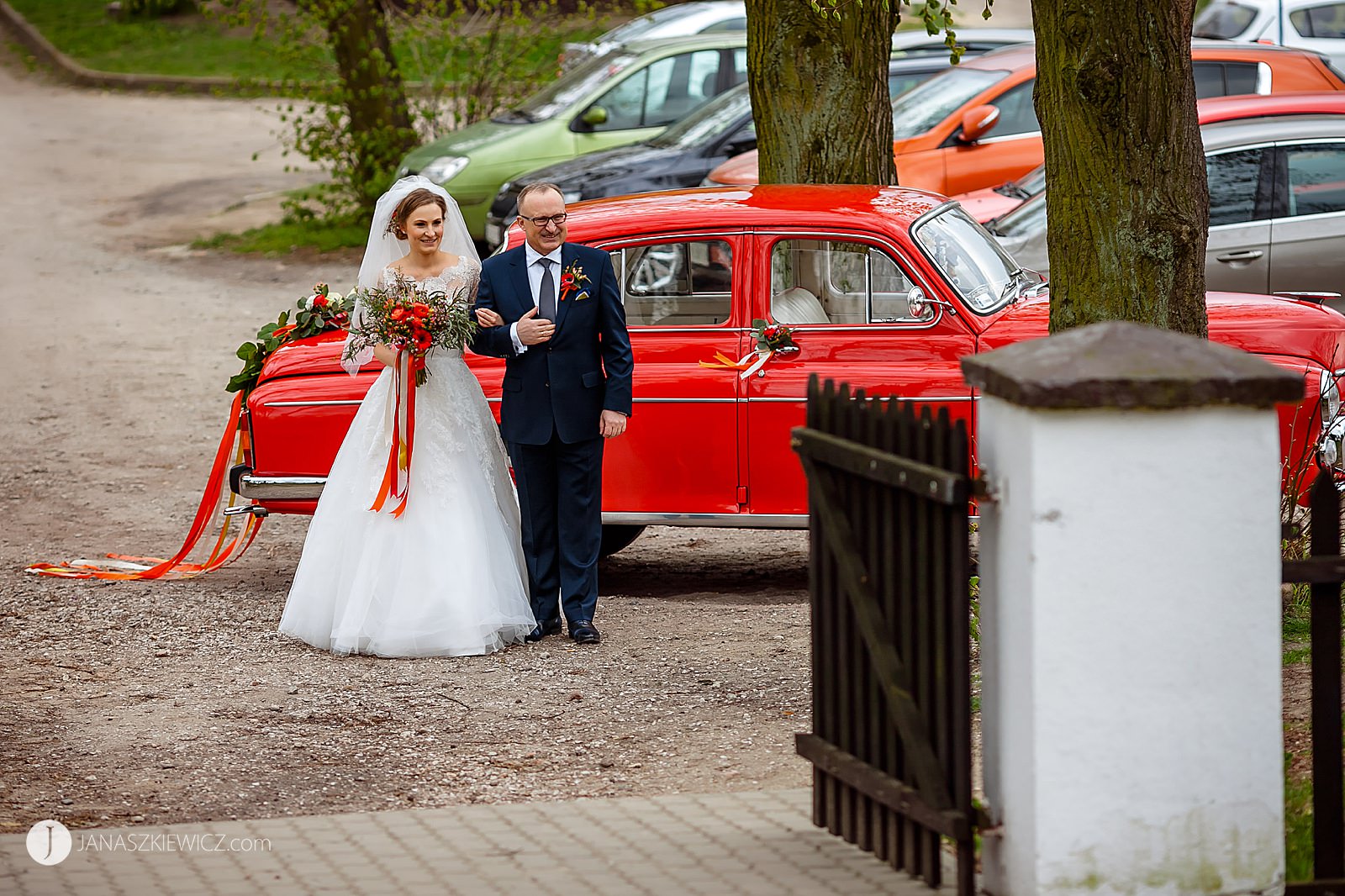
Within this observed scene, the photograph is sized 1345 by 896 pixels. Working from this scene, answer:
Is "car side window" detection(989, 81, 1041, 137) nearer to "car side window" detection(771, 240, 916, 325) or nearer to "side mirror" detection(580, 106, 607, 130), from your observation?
"side mirror" detection(580, 106, 607, 130)

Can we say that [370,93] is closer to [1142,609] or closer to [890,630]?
[890,630]

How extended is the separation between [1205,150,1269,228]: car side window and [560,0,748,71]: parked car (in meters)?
10.5

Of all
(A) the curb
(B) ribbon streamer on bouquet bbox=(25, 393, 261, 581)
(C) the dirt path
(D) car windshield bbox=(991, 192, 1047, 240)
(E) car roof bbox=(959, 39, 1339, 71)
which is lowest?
(C) the dirt path

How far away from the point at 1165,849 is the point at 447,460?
4.10 metres

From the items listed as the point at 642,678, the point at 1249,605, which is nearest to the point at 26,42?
the point at 642,678

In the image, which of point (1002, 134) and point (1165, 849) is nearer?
point (1165, 849)

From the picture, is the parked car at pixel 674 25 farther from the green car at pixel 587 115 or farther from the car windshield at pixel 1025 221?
the car windshield at pixel 1025 221

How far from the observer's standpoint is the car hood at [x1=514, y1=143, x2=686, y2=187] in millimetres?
14523

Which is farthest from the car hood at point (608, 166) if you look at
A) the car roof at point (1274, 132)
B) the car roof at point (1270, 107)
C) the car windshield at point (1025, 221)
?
the car roof at point (1274, 132)

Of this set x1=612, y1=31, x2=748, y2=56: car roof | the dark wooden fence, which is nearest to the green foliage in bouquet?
the dark wooden fence

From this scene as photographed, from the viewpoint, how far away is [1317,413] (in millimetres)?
7516

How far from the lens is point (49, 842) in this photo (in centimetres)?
507

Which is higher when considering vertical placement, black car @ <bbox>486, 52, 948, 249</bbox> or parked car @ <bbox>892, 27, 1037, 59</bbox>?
parked car @ <bbox>892, 27, 1037, 59</bbox>

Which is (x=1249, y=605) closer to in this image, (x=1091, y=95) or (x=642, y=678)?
(x=1091, y=95)
